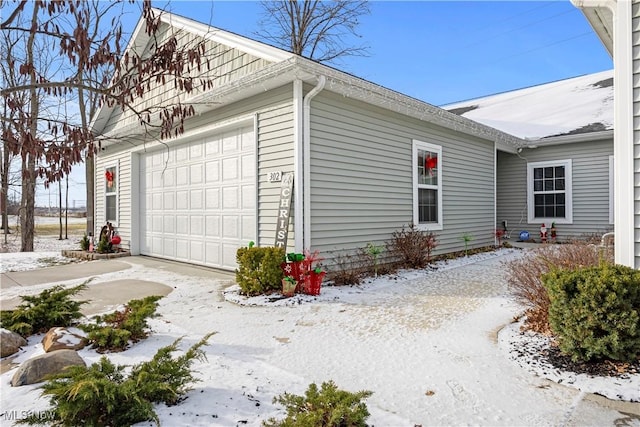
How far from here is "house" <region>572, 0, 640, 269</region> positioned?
3.50 metres

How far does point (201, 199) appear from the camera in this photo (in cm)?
766

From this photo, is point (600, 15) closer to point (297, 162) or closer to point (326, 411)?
point (297, 162)

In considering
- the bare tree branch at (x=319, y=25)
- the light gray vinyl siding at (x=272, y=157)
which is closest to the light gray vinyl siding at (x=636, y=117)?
the light gray vinyl siding at (x=272, y=157)

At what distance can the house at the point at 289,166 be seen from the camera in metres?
5.75

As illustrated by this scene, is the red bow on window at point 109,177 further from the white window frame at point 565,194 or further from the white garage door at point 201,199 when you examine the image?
the white window frame at point 565,194

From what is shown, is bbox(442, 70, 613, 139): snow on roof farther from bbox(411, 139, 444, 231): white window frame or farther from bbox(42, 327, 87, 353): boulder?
bbox(42, 327, 87, 353): boulder

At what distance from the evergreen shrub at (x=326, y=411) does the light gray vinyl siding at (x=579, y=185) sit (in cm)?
1057

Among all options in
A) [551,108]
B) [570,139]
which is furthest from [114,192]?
[551,108]

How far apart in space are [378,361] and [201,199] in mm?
5666

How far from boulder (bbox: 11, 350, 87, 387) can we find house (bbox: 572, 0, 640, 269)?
473cm

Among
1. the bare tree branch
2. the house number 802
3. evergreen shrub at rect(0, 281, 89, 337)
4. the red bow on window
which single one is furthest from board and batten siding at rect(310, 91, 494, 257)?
the bare tree branch

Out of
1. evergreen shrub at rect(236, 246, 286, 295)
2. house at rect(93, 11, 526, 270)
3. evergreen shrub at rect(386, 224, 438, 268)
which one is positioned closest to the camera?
evergreen shrub at rect(236, 246, 286, 295)

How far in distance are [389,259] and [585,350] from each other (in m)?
4.53

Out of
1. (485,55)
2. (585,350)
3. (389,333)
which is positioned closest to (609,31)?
(585,350)
